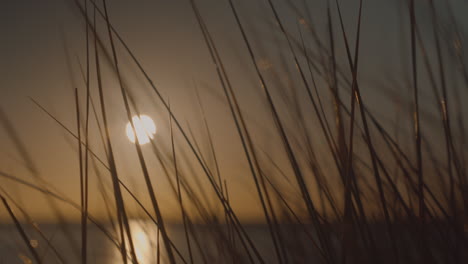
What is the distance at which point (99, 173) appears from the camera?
637mm

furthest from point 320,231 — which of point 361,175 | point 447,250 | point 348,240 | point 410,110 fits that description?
point 410,110

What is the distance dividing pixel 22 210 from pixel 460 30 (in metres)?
0.91

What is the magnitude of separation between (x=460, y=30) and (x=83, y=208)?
0.80 m

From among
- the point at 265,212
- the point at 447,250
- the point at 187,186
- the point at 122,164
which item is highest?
the point at 122,164

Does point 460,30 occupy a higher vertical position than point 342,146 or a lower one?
higher

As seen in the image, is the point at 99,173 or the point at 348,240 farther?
the point at 99,173

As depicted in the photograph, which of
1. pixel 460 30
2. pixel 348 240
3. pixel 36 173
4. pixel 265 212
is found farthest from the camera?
pixel 460 30

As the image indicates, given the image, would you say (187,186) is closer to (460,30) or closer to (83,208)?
(83,208)

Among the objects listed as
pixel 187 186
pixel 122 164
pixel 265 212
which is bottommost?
pixel 265 212

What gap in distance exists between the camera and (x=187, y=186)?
0.66 meters

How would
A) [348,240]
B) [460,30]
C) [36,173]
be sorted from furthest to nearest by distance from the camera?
[460,30]
[36,173]
[348,240]

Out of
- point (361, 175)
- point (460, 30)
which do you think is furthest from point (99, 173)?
point (460, 30)

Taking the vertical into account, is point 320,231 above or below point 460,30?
below

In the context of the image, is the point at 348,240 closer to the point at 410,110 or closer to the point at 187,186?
the point at 187,186
